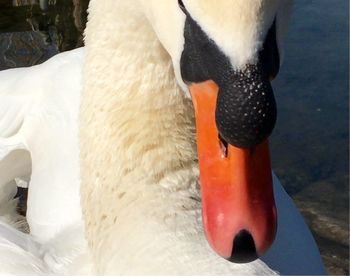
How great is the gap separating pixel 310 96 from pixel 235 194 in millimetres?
2958

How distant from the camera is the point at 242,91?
1401 millimetres

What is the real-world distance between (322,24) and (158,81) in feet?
10.2

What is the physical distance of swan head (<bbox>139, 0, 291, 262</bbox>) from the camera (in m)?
1.38

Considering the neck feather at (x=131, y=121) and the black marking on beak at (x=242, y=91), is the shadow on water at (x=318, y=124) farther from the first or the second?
the black marking on beak at (x=242, y=91)

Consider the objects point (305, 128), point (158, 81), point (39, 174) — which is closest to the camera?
point (158, 81)

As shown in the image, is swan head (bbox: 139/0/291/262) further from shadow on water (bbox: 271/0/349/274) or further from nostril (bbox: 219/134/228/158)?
shadow on water (bbox: 271/0/349/274)

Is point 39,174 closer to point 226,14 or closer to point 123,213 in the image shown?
point 123,213

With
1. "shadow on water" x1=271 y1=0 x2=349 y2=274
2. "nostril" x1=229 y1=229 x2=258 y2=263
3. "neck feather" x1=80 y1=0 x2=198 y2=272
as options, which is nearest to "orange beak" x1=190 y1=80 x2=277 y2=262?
"nostril" x1=229 y1=229 x2=258 y2=263

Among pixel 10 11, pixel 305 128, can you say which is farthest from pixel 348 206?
pixel 10 11

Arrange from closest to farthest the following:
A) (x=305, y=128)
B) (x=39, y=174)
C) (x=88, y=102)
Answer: (x=88, y=102)
(x=39, y=174)
(x=305, y=128)

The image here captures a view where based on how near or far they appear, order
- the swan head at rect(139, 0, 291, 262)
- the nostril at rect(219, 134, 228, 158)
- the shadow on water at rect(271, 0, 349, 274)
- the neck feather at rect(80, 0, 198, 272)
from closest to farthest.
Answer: the swan head at rect(139, 0, 291, 262), the nostril at rect(219, 134, 228, 158), the neck feather at rect(80, 0, 198, 272), the shadow on water at rect(271, 0, 349, 274)

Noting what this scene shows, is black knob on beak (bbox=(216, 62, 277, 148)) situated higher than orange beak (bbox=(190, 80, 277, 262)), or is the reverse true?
black knob on beak (bbox=(216, 62, 277, 148))

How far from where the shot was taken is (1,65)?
179 inches

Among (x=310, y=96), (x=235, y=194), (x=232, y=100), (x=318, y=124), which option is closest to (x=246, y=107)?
(x=232, y=100)
